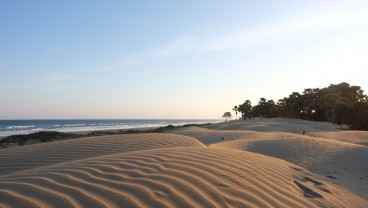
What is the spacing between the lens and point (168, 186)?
4.41 metres

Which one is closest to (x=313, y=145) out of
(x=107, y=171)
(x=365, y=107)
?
(x=107, y=171)

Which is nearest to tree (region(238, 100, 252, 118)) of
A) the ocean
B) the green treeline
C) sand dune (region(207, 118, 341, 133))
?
the green treeline

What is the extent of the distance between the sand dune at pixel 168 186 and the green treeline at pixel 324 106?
34.4 metres

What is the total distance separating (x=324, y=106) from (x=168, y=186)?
5862 cm

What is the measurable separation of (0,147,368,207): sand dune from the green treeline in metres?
34.4

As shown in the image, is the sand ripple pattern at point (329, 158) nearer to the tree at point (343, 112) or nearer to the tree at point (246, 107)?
the tree at point (343, 112)

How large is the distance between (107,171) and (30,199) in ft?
4.67

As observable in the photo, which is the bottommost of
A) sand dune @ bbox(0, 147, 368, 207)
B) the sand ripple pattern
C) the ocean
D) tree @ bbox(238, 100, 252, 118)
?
the sand ripple pattern

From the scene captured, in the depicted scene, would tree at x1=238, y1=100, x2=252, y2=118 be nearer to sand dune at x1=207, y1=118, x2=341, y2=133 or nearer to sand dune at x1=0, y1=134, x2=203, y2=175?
sand dune at x1=207, y1=118, x2=341, y2=133

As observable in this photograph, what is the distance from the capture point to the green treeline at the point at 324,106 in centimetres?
3847

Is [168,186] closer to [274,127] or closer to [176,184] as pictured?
[176,184]

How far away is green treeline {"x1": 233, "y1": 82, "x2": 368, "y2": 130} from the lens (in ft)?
126

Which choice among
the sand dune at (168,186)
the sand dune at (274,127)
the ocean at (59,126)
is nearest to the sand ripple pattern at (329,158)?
the sand dune at (168,186)

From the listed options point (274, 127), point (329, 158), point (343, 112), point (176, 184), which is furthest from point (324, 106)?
point (176, 184)
